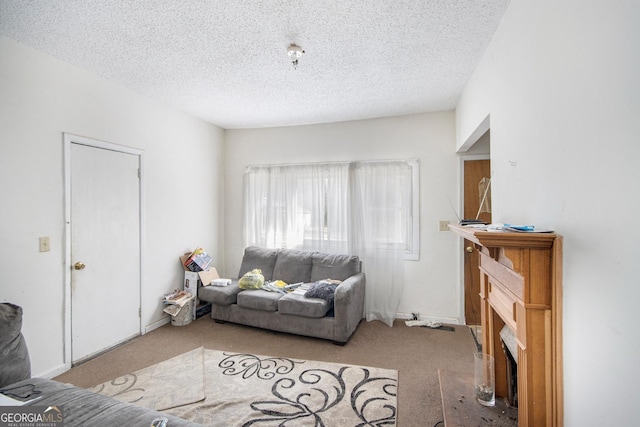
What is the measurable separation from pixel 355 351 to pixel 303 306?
68 cm

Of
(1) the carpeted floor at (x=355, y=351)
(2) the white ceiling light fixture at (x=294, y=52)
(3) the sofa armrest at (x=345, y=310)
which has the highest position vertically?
(2) the white ceiling light fixture at (x=294, y=52)

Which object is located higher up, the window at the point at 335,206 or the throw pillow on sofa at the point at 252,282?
the window at the point at 335,206

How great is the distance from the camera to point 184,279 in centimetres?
381

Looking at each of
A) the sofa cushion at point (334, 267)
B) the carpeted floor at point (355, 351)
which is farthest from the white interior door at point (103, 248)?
the sofa cushion at point (334, 267)

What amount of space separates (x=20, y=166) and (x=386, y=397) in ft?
10.8

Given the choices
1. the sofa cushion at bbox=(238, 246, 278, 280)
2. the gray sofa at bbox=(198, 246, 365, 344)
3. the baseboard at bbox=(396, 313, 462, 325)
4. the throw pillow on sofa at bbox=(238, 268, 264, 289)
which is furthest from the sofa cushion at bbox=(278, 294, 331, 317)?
the baseboard at bbox=(396, 313, 462, 325)

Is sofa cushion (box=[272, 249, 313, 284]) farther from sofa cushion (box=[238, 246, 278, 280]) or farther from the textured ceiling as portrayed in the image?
the textured ceiling

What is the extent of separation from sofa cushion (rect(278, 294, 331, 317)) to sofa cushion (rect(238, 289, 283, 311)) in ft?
0.32

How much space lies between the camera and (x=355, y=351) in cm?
290

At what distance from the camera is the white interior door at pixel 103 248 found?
2.62 m

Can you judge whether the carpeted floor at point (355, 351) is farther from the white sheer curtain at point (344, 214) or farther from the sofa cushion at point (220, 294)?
the white sheer curtain at point (344, 214)

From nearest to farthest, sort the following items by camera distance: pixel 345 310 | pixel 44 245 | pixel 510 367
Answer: pixel 510 367 → pixel 44 245 → pixel 345 310

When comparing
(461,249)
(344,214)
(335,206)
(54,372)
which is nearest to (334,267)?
(344,214)

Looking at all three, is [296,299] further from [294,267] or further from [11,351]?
[11,351]
